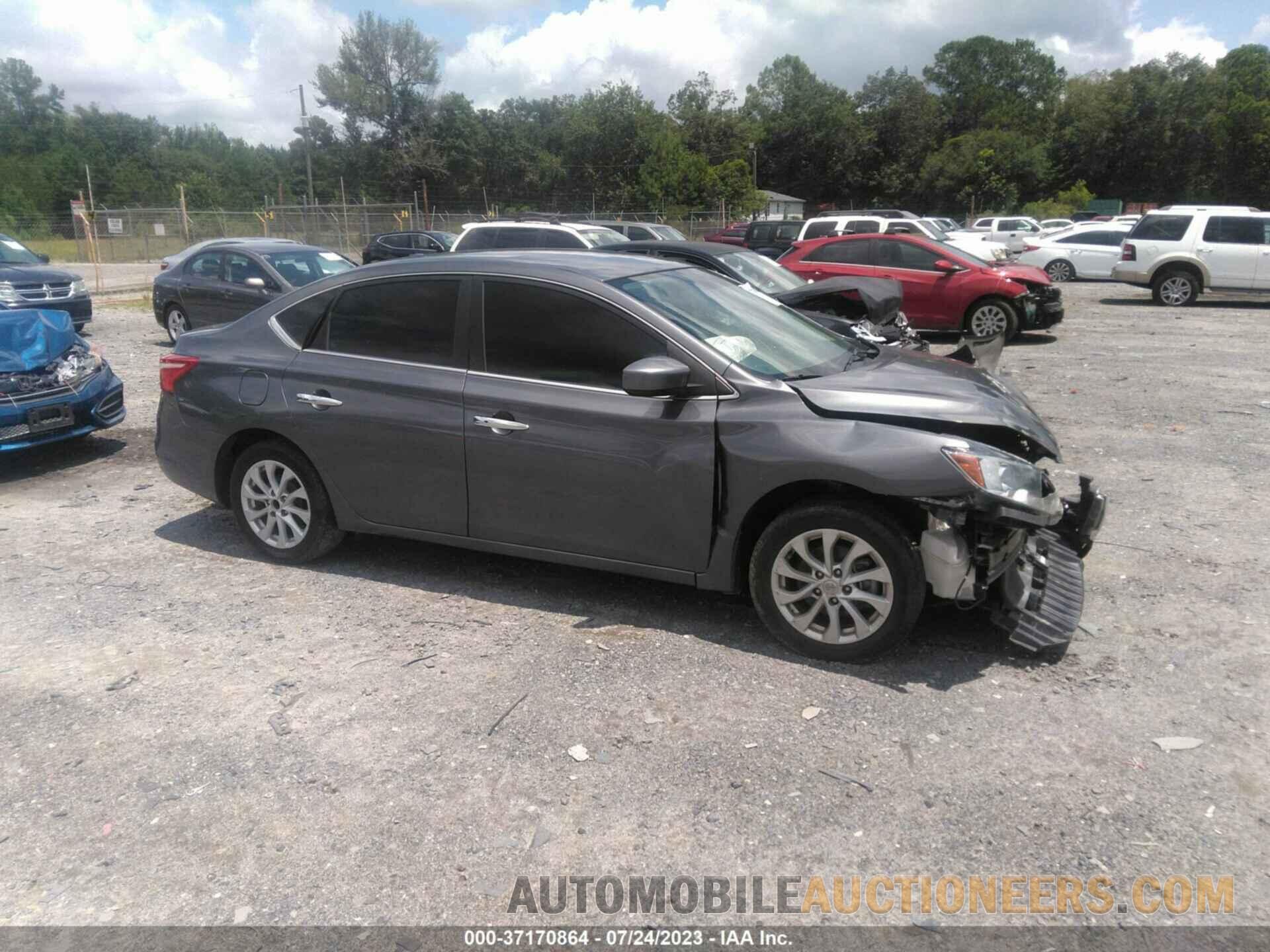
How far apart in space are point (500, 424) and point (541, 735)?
1.63 meters

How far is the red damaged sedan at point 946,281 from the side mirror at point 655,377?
11.1 meters

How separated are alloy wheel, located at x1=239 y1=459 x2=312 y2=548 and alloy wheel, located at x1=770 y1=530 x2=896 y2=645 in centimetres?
274

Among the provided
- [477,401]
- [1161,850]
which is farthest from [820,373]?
[1161,850]

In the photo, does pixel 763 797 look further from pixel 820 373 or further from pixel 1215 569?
pixel 1215 569

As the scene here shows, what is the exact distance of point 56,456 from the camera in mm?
8453

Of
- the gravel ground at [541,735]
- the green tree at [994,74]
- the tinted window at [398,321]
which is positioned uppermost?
the green tree at [994,74]

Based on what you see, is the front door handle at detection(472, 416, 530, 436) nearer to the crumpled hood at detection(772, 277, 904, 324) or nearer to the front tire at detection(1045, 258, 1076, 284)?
the crumpled hood at detection(772, 277, 904, 324)

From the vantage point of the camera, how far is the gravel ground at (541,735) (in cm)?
310

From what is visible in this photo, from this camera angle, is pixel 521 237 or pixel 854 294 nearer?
pixel 854 294

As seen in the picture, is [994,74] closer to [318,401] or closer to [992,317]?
[992,317]

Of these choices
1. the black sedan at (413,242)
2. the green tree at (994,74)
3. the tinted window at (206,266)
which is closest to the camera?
the tinted window at (206,266)

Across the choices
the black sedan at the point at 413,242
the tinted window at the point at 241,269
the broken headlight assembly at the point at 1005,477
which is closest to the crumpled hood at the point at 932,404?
the broken headlight assembly at the point at 1005,477

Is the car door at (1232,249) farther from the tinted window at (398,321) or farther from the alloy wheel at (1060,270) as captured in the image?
the tinted window at (398,321)

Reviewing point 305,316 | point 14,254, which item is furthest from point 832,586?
point 14,254
